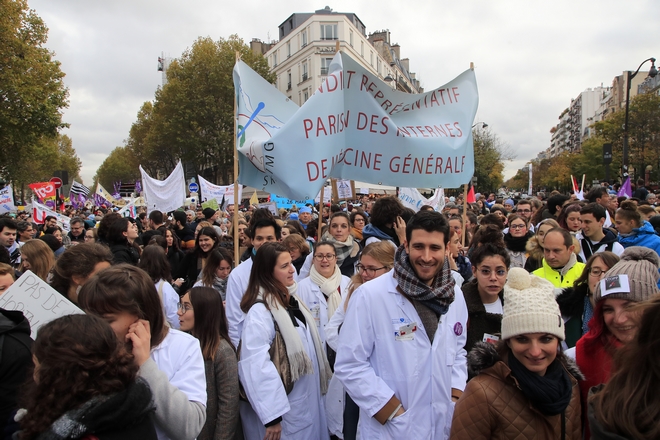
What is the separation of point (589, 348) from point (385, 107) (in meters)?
3.67

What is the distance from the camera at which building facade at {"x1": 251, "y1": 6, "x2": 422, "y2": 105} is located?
48.0 m

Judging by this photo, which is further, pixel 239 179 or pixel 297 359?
pixel 239 179

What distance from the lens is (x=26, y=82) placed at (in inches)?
838

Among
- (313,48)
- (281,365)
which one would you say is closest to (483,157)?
(313,48)

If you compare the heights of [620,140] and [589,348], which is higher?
[620,140]

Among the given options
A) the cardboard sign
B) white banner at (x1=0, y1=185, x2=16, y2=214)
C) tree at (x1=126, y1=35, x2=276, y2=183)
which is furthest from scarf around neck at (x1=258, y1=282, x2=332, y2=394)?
tree at (x1=126, y1=35, x2=276, y2=183)

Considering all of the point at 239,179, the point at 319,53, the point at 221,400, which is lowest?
the point at 221,400

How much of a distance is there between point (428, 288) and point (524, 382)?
703 millimetres

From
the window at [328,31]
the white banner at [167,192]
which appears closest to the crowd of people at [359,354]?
the white banner at [167,192]

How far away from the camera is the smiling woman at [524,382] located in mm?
1939

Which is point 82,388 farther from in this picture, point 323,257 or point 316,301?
point 323,257

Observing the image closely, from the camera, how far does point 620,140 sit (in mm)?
40875

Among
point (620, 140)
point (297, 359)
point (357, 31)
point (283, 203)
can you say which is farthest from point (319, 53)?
point (297, 359)

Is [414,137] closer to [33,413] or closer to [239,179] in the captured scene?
[239,179]
